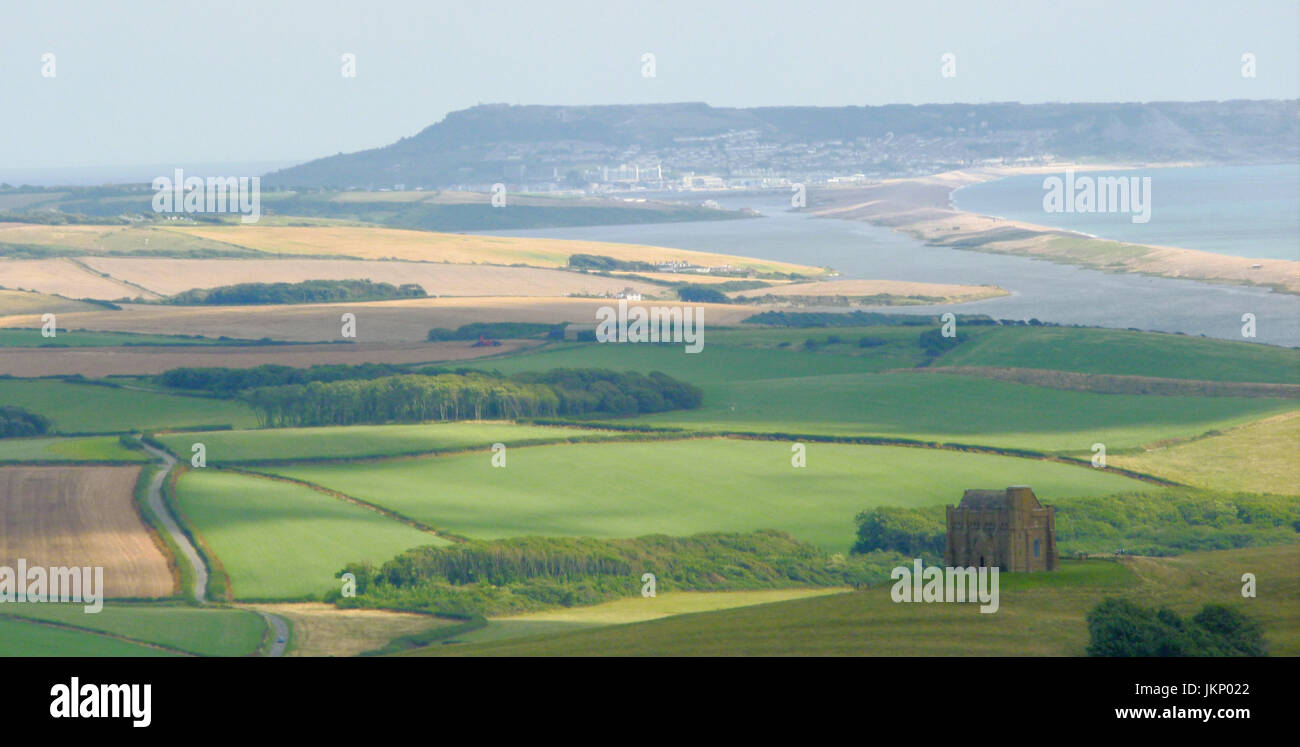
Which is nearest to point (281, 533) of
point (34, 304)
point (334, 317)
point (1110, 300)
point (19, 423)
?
point (19, 423)

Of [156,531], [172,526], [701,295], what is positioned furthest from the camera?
[701,295]

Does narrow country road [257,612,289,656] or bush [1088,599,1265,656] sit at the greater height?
bush [1088,599,1265,656]

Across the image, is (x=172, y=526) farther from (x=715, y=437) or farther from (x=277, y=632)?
(x=715, y=437)

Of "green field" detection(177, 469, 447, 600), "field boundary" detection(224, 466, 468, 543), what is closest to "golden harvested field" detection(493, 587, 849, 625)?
"green field" detection(177, 469, 447, 600)

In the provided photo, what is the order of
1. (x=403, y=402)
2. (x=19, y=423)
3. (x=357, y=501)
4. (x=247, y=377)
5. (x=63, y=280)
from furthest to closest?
(x=63, y=280), (x=247, y=377), (x=403, y=402), (x=19, y=423), (x=357, y=501)

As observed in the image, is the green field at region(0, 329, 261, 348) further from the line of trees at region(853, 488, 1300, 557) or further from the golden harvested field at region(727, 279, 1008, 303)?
the line of trees at region(853, 488, 1300, 557)
